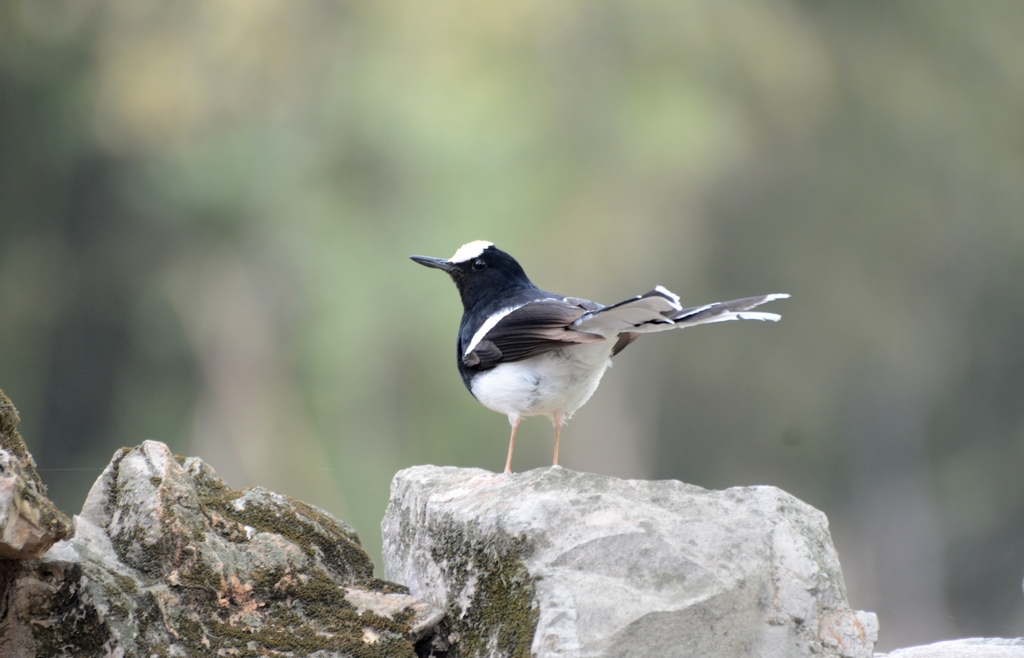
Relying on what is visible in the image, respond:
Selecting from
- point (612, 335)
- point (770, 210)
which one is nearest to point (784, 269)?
point (770, 210)

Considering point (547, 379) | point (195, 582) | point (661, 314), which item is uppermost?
point (661, 314)

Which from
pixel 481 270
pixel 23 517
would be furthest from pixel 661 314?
pixel 23 517

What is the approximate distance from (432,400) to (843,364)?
603cm

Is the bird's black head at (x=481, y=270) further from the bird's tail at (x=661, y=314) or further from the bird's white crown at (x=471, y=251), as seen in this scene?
the bird's tail at (x=661, y=314)

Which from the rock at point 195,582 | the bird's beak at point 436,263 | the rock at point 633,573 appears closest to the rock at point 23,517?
the rock at point 195,582

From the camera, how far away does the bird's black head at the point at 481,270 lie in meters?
4.16

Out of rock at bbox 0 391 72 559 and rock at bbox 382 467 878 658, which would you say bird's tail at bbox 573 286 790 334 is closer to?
rock at bbox 382 467 878 658

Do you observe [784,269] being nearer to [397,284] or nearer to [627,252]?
[627,252]

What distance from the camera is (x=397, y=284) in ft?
44.3

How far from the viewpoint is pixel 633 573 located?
261 centimetres

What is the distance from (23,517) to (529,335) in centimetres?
182

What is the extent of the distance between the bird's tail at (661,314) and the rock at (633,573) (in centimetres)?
48

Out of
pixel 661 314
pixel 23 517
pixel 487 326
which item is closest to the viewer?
pixel 23 517

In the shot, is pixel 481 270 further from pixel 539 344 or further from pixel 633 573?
pixel 633 573
